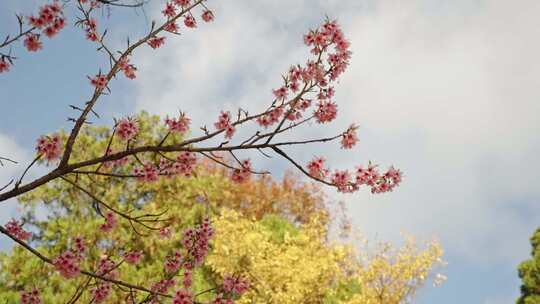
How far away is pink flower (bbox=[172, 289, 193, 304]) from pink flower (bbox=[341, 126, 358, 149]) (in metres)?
2.06

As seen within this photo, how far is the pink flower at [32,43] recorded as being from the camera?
236 inches

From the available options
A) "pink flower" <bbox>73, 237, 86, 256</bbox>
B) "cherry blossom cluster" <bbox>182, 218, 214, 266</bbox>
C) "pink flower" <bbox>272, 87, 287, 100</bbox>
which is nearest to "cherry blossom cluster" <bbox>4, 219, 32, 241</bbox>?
"pink flower" <bbox>73, 237, 86, 256</bbox>

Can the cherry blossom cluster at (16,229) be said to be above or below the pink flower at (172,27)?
below

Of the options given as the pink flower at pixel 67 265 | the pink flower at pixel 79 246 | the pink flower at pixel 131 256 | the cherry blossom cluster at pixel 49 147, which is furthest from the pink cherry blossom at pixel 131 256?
the pink flower at pixel 67 265

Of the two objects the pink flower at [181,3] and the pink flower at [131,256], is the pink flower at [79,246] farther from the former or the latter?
the pink flower at [181,3]

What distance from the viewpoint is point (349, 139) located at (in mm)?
6102

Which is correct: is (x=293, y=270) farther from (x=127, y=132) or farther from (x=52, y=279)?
(x=127, y=132)

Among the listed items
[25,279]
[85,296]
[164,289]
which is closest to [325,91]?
[164,289]

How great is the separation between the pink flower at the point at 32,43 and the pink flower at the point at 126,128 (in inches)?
44.7

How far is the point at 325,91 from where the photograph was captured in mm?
6363

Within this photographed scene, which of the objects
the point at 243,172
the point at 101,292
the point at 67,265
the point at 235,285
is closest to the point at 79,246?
the point at 101,292

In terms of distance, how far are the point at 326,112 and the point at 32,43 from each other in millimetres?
2811

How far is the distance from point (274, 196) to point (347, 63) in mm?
30051

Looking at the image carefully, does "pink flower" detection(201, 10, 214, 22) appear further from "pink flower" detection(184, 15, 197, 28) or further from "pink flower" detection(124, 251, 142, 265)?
"pink flower" detection(124, 251, 142, 265)
